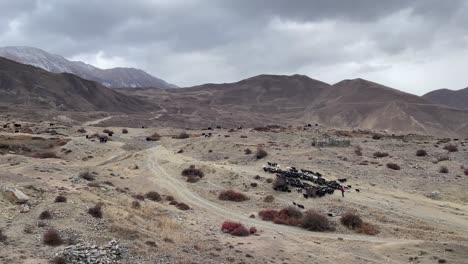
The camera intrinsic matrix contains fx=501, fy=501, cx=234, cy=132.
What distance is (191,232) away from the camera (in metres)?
28.8

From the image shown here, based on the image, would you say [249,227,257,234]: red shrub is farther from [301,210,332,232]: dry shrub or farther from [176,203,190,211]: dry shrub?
[176,203,190,211]: dry shrub

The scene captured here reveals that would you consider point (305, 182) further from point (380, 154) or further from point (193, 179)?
point (380, 154)

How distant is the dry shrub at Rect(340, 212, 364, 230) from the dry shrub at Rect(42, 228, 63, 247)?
18951 millimetres

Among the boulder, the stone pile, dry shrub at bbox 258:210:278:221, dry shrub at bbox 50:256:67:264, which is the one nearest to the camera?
dry shrub at bbox 50:256:67:264

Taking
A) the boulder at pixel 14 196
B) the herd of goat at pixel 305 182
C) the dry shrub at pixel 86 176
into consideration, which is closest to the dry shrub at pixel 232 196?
the herd of goat at pixel 305 182

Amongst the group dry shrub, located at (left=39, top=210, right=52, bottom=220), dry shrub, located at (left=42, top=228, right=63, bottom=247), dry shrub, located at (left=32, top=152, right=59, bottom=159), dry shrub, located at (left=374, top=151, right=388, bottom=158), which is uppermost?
dry shrub, located at (left=374, top=151, right=388, bottom=158)

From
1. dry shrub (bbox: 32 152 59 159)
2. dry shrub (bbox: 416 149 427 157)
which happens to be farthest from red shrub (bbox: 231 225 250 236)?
dry shrub (bbox: 416 149 427 157)

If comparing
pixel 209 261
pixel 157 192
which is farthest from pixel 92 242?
pixel 157 192

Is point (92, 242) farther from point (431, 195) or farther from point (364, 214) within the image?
point (431, 195)

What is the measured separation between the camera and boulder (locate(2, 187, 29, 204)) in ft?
84.7

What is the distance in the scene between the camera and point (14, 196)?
A: 2603 centimetres

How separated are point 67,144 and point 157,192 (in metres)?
24.1

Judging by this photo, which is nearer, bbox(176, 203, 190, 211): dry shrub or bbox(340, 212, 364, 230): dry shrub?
bbox(340, 212, 364, 230): dry shrub

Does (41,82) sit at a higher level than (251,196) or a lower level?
Result: higher
